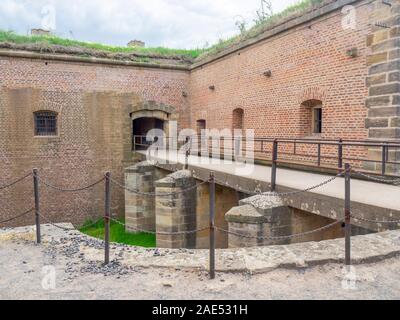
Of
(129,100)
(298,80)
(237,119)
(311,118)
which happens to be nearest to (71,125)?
(129,100)

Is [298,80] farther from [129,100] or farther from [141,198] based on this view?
[129,100]

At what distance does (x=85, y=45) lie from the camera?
15.6 metres

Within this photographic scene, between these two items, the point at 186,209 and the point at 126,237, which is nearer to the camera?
the point at 186,209

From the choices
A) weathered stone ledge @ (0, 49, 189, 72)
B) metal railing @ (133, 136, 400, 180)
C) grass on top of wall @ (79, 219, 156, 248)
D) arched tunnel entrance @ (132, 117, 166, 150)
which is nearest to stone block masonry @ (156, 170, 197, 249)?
grass on top of wall @ (79, 219, 156, 248)

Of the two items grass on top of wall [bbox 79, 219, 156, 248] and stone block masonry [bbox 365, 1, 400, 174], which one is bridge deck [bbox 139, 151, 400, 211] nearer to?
stone block masonry [bbox 365, 1, 400, 174]

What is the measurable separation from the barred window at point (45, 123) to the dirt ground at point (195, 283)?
10.8 meters

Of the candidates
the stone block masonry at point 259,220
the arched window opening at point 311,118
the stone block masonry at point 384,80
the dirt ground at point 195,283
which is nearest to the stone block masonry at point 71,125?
the arched window opening at point 311,118

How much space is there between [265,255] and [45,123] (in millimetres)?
12165

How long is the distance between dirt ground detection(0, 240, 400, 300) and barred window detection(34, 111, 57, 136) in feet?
35.4

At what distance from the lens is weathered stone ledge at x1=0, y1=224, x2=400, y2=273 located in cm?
397

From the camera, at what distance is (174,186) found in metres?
9.95

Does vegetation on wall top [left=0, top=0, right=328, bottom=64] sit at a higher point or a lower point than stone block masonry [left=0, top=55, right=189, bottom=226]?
higher

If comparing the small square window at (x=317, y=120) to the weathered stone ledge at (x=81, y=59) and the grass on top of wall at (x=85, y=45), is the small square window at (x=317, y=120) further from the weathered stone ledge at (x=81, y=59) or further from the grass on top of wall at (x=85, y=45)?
the grass on top of wall at (x=85, y=45)
